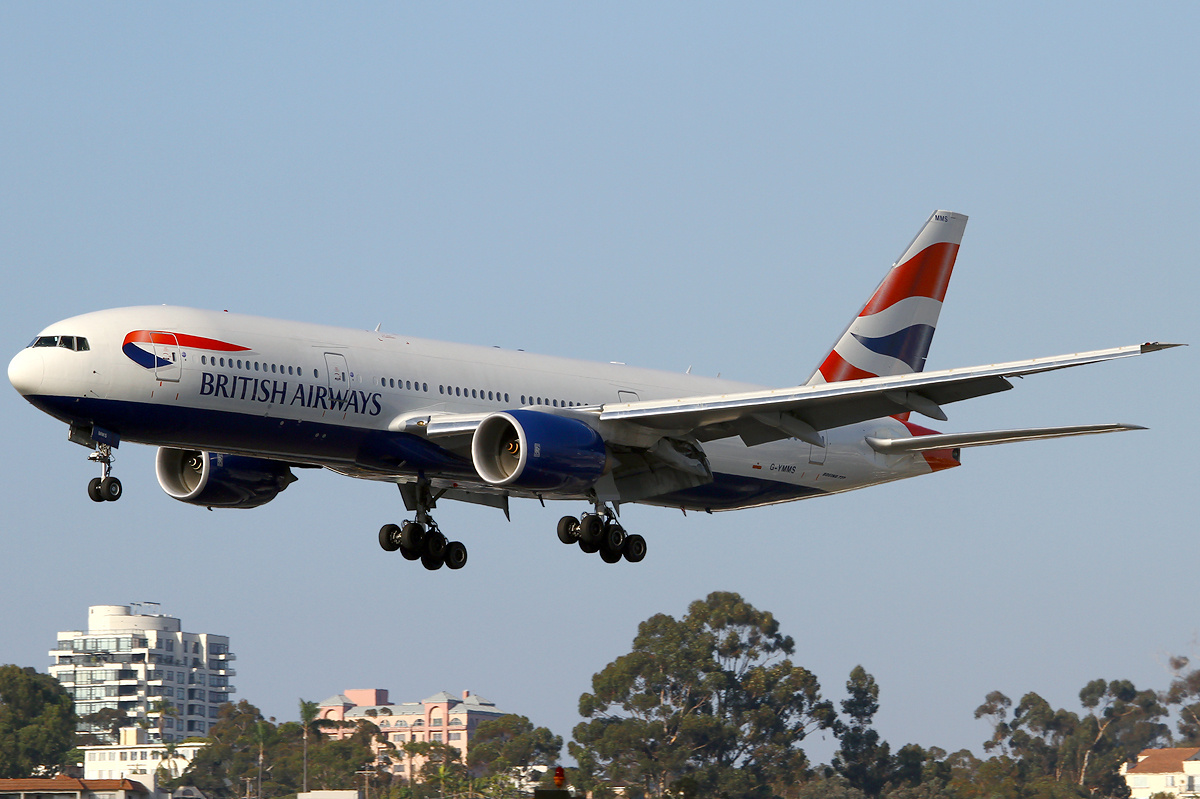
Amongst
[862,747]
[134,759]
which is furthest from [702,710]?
[134,759]

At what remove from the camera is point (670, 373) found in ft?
142

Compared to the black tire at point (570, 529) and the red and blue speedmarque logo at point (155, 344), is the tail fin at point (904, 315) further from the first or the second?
the red and blue speedmarque logo at point (155, 344)

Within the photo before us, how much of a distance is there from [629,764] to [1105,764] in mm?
48613

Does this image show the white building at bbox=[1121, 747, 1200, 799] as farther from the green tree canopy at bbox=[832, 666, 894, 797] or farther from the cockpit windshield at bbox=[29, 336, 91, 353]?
the cockpit windshield at bbox=[29, 336, 91, 353]

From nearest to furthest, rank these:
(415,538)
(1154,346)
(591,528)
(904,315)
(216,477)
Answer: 1. (1154,346)
2. (591,528)
3. (216,477)
4. (415,538)
5. (904,315)

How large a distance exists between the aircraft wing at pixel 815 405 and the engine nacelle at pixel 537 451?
1420mm

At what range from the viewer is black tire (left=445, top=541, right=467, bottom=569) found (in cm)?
4181

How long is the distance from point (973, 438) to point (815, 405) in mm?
5837

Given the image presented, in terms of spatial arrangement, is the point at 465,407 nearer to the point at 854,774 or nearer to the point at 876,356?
the point at 876,356

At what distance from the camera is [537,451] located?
3538cm

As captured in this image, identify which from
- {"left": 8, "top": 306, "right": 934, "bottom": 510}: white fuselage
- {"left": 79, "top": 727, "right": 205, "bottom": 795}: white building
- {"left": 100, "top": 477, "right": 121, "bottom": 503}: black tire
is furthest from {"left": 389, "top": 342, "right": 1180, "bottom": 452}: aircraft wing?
Result: {"left": 79, "top": 727, "right": 205, "bottom": 795}: white building

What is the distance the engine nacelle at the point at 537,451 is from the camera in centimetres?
3541

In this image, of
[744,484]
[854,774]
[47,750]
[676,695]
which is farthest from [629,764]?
[744,484]

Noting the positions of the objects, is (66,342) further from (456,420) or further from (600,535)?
(600,535)
